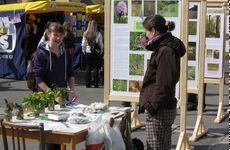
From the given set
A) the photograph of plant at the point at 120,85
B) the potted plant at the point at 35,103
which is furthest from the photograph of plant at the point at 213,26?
the potted plant at the point at 35,103

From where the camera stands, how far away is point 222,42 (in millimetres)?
8930

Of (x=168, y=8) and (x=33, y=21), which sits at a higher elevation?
(x=33, y=21)

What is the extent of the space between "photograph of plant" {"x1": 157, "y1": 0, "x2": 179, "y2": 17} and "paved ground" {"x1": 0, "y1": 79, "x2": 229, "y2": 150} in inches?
76.4

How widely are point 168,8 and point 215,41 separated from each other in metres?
2.91

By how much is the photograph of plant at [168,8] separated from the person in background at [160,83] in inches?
64.5

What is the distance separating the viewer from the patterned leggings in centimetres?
471

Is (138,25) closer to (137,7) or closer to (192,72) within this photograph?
(137,7)

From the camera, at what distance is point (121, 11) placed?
21.8 ft

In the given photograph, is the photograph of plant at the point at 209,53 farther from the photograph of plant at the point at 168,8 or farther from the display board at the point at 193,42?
the photograph of plant at the point at 168,8

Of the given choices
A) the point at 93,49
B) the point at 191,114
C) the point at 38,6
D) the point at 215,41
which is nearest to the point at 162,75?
the point at 215,41

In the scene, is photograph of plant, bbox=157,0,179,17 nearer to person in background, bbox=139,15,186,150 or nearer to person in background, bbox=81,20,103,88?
person in background, bbox=139,15,186,150

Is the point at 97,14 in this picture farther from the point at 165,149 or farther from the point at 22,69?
the point at 165,149

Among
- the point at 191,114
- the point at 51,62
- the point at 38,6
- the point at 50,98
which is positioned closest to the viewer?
the point at 50,98

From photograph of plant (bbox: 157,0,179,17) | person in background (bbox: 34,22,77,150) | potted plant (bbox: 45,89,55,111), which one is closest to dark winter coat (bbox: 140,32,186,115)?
potted plant (bbox: 45,89,55,111)
